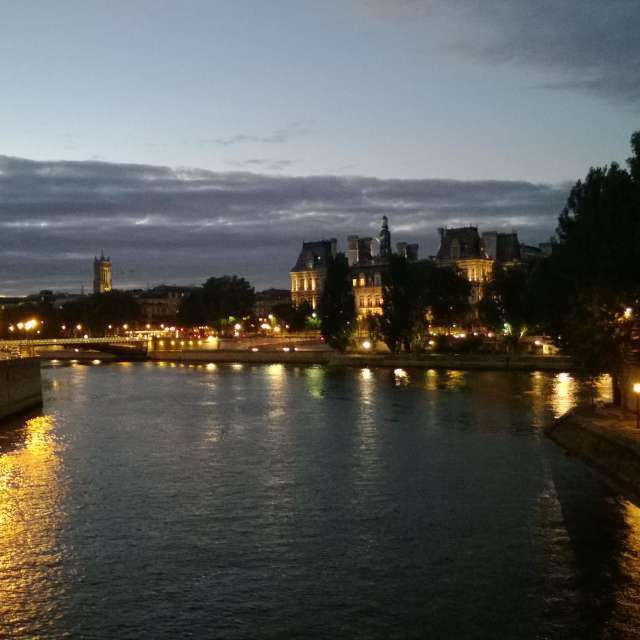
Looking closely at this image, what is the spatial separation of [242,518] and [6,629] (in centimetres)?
754

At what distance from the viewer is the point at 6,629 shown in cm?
1464

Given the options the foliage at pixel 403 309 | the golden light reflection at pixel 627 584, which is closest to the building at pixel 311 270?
the foliage at pixel 403 309

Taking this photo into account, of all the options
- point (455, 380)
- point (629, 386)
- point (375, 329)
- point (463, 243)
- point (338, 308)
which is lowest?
point (455, 380)

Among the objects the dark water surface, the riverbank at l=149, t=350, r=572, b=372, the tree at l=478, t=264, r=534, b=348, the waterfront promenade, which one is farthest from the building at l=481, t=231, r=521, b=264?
the dark water surface

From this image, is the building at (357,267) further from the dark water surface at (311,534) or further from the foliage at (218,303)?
the dark water surface at (311,534)

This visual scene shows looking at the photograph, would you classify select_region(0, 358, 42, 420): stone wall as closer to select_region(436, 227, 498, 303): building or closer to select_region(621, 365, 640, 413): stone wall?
select_region(621, 365, 640, 413): stone wall

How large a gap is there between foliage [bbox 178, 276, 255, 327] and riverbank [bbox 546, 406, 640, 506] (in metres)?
98.9

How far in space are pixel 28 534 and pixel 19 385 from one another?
26.8m

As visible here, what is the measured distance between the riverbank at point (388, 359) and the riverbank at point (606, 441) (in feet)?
117

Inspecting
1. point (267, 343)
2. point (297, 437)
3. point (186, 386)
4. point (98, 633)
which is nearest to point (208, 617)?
point (98, 633)

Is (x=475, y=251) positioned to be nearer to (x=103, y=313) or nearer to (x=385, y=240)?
(x=385, y=240)

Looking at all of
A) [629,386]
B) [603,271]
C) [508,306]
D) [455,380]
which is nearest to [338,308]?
[508,306]

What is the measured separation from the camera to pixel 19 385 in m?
45.7

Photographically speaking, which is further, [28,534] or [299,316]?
[299,316]
